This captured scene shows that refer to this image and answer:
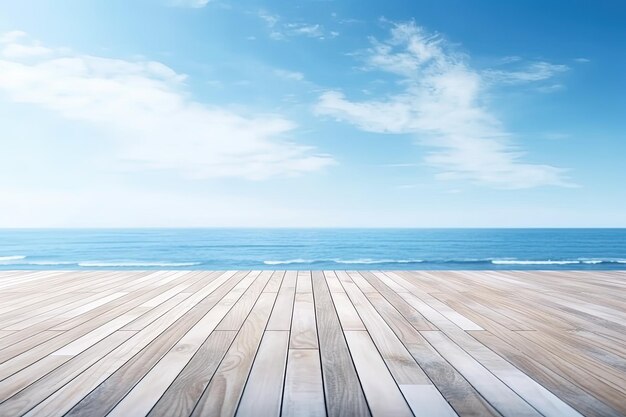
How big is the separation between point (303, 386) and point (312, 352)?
0.38 m

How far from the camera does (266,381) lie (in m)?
1.28

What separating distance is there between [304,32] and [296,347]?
56.8 ft

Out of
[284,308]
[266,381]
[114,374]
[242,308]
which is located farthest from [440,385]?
[242,308]

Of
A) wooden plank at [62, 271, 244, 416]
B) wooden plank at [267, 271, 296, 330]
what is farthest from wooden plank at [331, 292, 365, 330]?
wooden plank at [62, 271, 244, 416]

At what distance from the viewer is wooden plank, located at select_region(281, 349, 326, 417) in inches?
41.4

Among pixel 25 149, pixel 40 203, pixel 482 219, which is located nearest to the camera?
pixel 482 219

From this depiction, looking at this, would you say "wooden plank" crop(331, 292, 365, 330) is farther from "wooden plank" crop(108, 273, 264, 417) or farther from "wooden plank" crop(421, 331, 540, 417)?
"wooden plank" crop(108, 273, 264, 417)

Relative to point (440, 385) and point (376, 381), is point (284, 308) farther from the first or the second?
point (440, 385)

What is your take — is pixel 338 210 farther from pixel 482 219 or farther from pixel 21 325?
pixel 21 325

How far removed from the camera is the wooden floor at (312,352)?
3.64ft

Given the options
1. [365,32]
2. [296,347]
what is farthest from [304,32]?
[296,347]

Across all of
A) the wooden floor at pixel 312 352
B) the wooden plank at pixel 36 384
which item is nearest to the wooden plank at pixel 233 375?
the wooden floor at pixel 312 352

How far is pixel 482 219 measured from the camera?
32.8 metres

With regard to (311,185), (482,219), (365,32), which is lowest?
(482,219)
